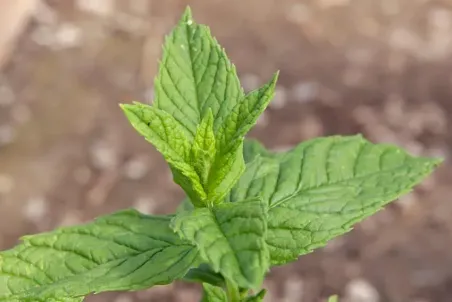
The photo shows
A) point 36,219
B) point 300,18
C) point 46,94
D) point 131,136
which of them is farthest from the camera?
point 300,18

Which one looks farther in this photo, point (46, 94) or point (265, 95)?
point (46, 94)

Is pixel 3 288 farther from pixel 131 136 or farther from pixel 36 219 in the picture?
pixel 131 136

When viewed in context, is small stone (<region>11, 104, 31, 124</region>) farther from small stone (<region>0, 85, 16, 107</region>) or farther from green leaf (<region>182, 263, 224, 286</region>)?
green leaf (<region>182, 263, 224, 286</region>)

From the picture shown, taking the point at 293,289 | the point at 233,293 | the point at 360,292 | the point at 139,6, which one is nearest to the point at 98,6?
the point at 139,6

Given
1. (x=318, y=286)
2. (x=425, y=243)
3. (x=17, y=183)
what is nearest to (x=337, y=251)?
(x=318, y=286)

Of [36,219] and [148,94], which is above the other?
[148,94]

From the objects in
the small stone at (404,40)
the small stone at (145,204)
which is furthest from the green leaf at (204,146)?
the small stone at (404,40)

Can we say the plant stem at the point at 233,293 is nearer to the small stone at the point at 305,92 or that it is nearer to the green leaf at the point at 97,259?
the green leaf at the point at 97,259
